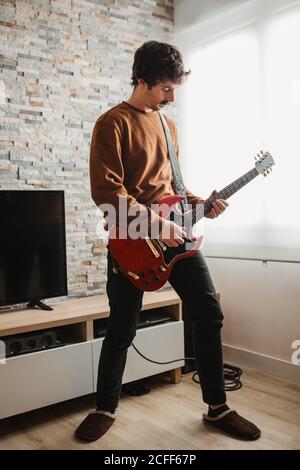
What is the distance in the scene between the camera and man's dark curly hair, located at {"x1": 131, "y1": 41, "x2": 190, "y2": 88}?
6.05 feet

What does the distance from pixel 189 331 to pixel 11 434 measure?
1.09 m

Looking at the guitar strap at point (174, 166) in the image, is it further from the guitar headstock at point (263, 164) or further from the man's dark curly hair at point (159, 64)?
the guitar headstock at point (263, 164)

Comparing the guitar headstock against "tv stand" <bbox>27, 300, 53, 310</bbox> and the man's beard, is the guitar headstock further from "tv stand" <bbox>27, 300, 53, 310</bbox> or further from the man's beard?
"tv stand" <bbox>27, 300, 53, 310</bbox>

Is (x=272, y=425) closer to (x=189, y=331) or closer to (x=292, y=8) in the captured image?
(x=189, y=331)

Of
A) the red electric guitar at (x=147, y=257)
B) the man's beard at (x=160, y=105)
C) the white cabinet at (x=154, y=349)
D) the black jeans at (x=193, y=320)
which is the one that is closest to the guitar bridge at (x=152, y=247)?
the red electric guitar at (x=147, y=257)

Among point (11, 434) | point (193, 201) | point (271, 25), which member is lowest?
point (11, 434)

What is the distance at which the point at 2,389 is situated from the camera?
1.97m

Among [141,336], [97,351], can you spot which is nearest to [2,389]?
[97,351]

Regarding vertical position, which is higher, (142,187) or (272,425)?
(142,187)

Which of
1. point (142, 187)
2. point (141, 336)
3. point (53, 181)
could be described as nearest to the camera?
point (142, 187)

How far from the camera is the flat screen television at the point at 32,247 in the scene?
88.1 inches

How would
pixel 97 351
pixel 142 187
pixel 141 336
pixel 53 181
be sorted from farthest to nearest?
1. pixel 53 181
2. pixel 141 336
3. pixel 97 351
4. pixel 142 187

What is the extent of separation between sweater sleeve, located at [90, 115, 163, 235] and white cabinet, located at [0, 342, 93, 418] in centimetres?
69

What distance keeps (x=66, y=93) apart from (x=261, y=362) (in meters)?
1.79
